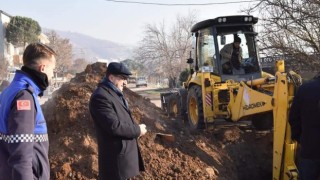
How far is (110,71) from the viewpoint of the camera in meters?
3.81

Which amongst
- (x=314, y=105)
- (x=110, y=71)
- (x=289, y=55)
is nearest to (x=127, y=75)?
(x=110, y=71)

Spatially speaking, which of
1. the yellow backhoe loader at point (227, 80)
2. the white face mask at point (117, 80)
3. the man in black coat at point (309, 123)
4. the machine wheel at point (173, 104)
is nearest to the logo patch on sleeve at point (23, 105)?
the white face mask at point (117, 80)

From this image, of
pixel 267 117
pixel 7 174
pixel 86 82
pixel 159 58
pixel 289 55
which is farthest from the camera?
pixel 159 58

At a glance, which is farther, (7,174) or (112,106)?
(112,106)

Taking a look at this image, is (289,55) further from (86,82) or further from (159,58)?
(159,58)

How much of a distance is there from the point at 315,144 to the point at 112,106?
77.8 inches

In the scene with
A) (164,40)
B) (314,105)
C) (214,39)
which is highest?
(164,40)

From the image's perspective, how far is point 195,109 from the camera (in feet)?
30.9

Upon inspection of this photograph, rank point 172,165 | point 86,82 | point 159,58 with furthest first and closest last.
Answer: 1. point 159,58
2. point 86,82
3. point 172,165

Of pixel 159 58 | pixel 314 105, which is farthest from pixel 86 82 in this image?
pixel 159 58

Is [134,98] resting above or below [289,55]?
below

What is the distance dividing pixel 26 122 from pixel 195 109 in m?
7.07

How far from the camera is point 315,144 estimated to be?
3.89 metres

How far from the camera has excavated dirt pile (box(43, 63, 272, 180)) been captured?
6.15 metres
